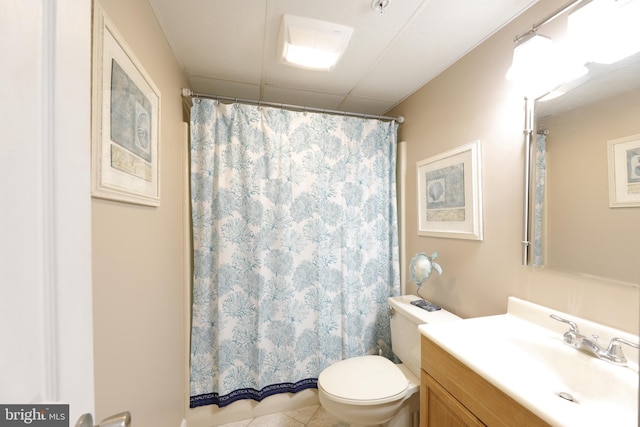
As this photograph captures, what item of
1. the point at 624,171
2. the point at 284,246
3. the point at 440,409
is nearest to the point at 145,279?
the point at 284,246

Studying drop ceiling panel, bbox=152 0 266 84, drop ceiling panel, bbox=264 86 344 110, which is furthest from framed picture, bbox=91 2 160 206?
drop ceiling panel, bbox=264 86 344 110

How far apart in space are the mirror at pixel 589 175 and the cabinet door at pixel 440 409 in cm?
66

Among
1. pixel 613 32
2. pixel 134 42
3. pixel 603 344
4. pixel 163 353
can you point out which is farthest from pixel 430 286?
pixel 134 42

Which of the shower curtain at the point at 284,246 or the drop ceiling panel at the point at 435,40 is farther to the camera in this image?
the shower curtain at the point at 284,246

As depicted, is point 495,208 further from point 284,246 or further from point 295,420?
point 295,420

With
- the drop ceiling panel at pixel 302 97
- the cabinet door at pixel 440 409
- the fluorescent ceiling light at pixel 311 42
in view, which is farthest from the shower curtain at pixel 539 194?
the drop ceiling panel at pixel 302 97

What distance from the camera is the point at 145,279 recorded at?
972mm

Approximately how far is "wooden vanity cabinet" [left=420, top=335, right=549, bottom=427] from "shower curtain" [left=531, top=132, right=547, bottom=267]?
584 millimetres

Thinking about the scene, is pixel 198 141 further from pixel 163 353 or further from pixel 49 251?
→ pixel 49 251

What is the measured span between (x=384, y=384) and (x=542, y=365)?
71 centimetres

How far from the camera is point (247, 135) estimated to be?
163 centimetres

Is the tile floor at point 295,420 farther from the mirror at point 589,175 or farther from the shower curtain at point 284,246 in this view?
the mirror at point 589,175

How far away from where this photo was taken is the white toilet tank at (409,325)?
1.38 metres

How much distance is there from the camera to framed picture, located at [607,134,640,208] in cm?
77
